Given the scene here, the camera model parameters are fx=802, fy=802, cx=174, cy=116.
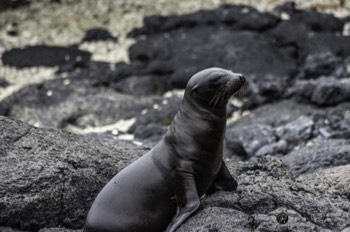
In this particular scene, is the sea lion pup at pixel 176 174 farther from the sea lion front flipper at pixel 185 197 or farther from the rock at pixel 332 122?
the rock at pixel 332 122

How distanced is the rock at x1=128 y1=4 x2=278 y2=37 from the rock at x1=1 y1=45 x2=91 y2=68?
1035 millimetres

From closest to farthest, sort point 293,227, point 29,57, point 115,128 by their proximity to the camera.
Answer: point 293,227
point 115,128
point 29,57

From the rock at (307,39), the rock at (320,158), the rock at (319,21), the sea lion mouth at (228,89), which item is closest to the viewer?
the sea lion mouth at (228,89)

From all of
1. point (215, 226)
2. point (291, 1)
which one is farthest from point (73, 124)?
point (215, 226)

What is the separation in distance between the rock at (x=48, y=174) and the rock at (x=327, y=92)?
17.5 ft

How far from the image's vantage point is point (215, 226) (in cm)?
448

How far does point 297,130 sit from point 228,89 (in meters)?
5.17

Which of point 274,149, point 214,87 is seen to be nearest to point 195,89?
point 214,87

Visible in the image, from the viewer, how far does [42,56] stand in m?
13.0

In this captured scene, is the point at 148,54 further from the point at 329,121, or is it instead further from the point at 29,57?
the point at 329,121

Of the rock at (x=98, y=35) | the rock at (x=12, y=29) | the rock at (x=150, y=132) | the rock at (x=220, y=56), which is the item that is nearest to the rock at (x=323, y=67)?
the rock at (x=220, y=56)

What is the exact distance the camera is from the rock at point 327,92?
10.4 metres

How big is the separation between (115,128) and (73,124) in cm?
65

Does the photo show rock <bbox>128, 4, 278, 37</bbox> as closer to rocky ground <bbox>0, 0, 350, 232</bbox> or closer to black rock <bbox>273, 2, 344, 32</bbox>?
rocky ground <bbox>0, 0, 350, 232</bbox>
